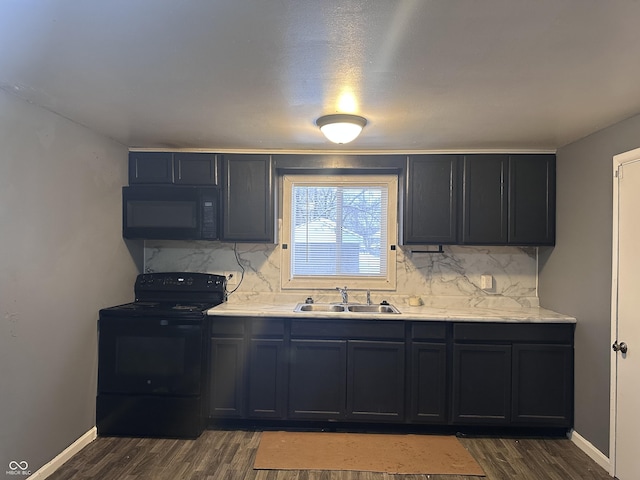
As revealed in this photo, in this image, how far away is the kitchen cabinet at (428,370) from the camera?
2.95 metres

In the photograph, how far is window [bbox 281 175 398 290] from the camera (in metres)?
3.59

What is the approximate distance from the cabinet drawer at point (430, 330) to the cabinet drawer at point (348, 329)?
4.9 inches

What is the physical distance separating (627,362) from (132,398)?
3.38m

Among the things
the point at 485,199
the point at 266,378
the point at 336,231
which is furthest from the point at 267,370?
the point at 485,199

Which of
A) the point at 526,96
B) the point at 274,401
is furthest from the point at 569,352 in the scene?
the point at 274,401

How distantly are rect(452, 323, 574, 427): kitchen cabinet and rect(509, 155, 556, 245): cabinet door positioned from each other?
75cm

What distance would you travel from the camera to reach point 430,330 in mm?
2963

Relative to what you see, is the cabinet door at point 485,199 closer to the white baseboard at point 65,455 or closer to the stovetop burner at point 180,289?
the stovetop burner at point 180,289

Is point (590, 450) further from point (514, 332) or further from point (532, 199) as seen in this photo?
point (532, 199)

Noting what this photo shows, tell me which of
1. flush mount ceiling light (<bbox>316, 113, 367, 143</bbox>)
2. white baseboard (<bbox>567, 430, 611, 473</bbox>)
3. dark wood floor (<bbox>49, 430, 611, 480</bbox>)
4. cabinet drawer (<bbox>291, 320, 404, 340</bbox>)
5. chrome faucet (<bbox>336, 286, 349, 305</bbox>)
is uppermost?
flush mount ceiling light (<bbox>316, 113, 367, 143</bbox>)

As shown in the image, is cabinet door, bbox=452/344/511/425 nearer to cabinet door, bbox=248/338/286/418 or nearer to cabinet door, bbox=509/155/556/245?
cabinet door, bbox=509/155/556/245

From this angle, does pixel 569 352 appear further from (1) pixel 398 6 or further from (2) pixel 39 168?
(2) pixel 39 168

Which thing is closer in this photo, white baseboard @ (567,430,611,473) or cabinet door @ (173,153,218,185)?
white baseboard @ (567,430,611,473)

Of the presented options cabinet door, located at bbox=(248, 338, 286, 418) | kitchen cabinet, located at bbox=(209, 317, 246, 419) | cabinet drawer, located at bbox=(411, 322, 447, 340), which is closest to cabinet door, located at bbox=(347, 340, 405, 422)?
cabinet drawer, located at bbox=(411, 322, 447, 340)
